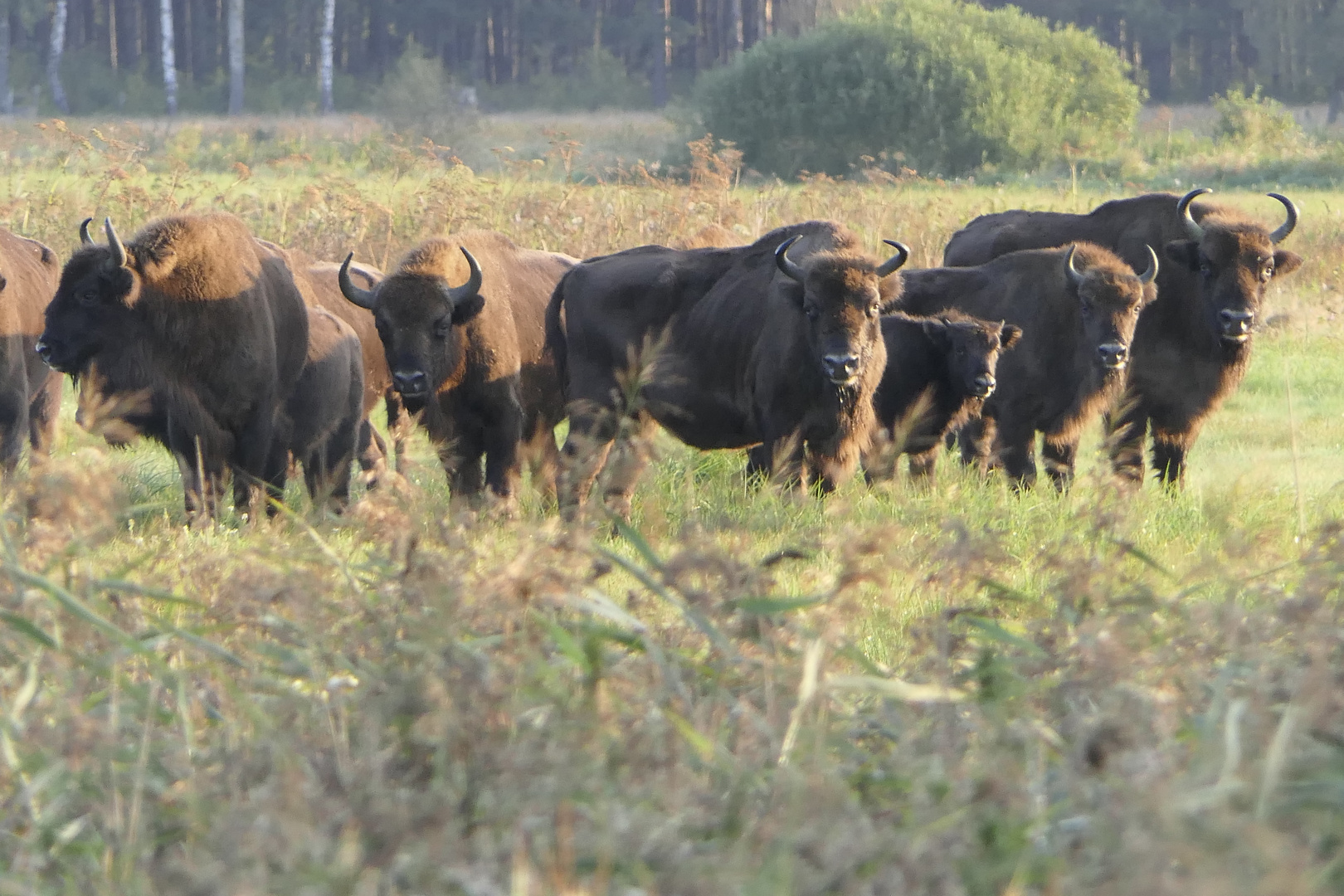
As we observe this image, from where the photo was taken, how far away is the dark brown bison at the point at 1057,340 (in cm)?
918

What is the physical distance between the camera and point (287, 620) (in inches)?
146

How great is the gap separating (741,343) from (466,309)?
1524 mm

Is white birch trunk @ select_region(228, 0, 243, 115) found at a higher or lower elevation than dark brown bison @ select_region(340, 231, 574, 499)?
higher

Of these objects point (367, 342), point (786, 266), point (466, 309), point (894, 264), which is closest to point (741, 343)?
point (786, 266)

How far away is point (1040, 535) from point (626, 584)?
1578 millimetres

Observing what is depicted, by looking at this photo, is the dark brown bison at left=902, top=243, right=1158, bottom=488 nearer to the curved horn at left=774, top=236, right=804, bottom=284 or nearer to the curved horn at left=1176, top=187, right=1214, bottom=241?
the curved horn at left=1176, top=187, right=1214, bottom=241

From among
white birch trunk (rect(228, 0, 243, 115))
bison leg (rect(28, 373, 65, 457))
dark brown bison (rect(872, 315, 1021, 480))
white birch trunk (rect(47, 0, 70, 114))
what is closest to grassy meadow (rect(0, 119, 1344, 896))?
dark brown bison (rect(872, 315, 1021, 480))

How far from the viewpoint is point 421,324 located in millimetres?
8297

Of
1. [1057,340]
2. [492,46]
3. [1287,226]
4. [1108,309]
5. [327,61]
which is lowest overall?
[1057,340]

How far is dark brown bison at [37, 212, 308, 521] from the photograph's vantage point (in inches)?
320

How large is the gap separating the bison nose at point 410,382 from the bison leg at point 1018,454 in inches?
134

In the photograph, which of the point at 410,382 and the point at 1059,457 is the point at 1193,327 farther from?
the point at 410,382

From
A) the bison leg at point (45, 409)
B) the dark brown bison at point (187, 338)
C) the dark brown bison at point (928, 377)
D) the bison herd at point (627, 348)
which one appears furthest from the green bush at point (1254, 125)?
the dark brown bison at point (187, 338)

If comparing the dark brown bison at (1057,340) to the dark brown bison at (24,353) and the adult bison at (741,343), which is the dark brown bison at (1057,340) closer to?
the adult bison at (741,343)
